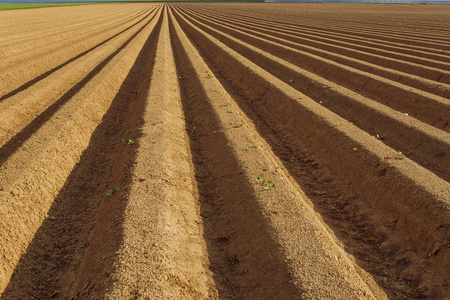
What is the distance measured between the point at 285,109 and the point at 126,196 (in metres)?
5.86

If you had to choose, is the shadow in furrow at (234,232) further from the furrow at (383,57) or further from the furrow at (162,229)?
the furrow at (383,57)

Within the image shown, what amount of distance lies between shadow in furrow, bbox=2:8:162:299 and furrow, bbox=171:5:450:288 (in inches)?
170

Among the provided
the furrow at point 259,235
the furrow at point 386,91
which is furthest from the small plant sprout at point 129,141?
the furrow at point 386,91

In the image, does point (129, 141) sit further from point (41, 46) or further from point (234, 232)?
point (41, 46)

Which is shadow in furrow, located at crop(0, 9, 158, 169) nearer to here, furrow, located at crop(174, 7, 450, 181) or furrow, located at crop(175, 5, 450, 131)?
furrow, located at crop(174, 7, 450, 181)

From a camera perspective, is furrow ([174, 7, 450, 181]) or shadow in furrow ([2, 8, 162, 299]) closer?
shadow in furrow ([2, 8, 162, 299])

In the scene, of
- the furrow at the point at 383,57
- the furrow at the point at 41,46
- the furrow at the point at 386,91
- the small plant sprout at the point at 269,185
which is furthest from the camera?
the furrow at the point at 41,46

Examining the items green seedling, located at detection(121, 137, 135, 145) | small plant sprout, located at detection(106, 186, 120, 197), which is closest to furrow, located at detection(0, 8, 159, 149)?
green seedling, located at detection(121, 137, 135, 145)

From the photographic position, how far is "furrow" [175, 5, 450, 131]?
8.61 metres

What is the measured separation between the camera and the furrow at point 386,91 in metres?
8.61

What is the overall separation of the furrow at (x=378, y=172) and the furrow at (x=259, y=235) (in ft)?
4.22

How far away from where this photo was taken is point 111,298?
3.26 meters

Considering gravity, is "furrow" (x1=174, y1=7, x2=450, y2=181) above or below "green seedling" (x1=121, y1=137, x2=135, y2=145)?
below

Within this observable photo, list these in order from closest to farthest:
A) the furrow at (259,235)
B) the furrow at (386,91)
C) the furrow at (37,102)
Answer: the furrow at (259,235), the furrow at (37,102), the furrow at (386,91)
